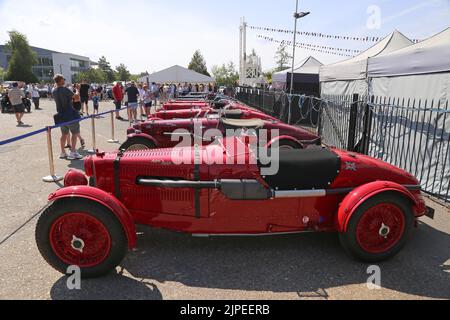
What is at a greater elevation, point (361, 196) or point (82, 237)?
point (361, 196)

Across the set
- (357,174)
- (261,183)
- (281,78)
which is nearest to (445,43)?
(357,174)

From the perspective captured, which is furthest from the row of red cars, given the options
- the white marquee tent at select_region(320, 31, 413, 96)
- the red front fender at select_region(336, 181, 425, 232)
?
the white marquee tent at select_region(320, 31, 413, 96)

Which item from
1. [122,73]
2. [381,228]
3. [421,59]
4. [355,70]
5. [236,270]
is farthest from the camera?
[122,73]

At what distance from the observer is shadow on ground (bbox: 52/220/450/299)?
285cm

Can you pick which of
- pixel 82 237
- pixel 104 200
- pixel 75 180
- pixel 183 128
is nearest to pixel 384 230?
pixel 104 200

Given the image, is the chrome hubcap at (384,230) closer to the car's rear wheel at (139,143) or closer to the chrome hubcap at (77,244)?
the chrome hubcap at (77,244)

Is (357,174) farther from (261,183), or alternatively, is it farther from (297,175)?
(261,183)

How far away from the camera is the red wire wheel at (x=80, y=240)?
9.50 feet

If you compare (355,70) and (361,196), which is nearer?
(361,196)

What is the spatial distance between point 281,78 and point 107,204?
16.5m

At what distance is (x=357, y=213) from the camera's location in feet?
10.4

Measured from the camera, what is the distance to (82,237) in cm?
291

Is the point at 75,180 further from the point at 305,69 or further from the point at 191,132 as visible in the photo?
the point at 305,69

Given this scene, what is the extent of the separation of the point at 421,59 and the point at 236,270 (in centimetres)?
518
